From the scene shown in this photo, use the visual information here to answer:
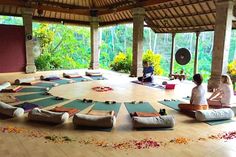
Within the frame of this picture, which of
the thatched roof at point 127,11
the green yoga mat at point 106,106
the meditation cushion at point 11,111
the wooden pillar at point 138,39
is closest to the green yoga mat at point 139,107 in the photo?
the green yoga mat at point 106,106

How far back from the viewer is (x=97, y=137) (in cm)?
395

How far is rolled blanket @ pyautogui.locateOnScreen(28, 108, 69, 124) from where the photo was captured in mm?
4492

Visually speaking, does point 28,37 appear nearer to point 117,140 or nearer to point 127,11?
point 127,11

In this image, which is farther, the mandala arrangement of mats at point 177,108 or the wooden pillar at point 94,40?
the wooden pillar at point 94,40

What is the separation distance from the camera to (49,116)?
454 cm

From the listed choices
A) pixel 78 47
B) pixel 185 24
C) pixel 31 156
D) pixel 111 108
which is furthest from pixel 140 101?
pixel 78 47

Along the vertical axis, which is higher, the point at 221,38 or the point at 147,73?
the point at 221,38

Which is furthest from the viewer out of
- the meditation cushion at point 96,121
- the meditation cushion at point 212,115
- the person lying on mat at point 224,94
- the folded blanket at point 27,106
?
the person lying on mat at point 224,94

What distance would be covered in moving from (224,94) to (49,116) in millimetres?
4247

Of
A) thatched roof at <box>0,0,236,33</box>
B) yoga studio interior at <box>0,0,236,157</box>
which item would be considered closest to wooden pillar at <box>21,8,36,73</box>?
yoga studio interior at <box>0,0,236,157</box>

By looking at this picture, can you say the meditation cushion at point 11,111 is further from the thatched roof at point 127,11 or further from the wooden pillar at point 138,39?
the thatched roof at point 127,11

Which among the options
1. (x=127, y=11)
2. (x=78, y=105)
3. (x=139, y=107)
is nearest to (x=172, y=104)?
(x=139, y=107)

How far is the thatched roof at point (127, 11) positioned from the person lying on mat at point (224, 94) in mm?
5003

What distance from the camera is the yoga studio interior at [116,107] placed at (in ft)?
11.8
